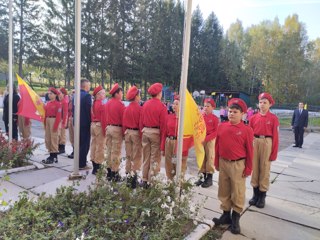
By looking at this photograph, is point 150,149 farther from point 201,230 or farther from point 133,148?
point 201,230

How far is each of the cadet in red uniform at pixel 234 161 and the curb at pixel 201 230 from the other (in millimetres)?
352

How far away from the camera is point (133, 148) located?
515 cm

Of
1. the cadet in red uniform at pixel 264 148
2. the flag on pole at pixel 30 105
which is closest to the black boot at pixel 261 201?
the cadet in red uniform at pixel 264 148

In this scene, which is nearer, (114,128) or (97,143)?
(114,128)

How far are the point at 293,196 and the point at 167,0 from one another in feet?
134

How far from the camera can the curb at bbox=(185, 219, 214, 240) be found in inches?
126

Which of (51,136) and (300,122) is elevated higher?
(300,122)

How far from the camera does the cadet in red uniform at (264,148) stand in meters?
4.64

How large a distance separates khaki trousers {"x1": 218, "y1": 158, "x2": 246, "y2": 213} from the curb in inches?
15.8

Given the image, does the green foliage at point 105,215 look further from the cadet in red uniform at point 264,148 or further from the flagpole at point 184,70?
the cadet in red uniform at point 264,148

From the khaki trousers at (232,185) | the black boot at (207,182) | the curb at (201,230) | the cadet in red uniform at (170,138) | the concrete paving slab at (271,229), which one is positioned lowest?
the concrete paving slab at (271,229)

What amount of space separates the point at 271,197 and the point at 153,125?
2.64 metres

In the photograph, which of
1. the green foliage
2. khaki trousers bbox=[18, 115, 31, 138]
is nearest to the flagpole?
the green foliage

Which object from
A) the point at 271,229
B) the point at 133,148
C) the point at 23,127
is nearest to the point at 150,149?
the point at 133,148
